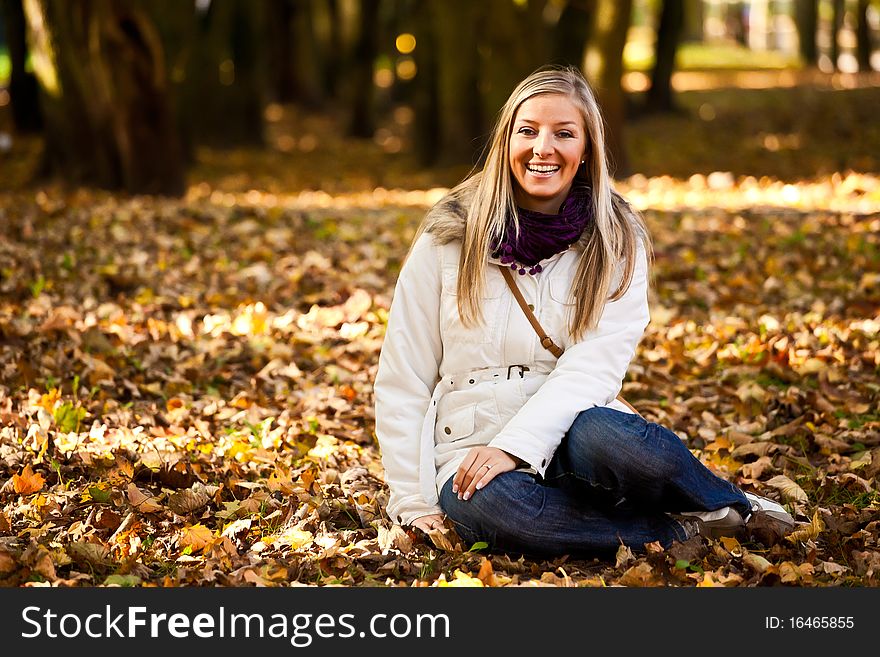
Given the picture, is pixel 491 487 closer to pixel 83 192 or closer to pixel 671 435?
pixel 671 435

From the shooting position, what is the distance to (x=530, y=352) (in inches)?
154

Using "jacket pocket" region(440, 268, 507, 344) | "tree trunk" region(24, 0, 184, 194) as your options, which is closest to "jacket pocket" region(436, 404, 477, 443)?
"jacket pocket" region(440, 268, 507, 344)

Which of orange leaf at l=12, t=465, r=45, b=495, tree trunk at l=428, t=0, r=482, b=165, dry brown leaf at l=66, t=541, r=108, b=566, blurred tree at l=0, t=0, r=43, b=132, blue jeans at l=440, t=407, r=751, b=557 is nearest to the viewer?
blue jeans at l=440, t=407, r=751, b=557

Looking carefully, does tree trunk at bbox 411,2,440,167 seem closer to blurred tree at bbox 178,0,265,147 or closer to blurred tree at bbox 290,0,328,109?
blurred tree at bbox 178,0,265,147

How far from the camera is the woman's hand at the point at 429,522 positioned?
397 cm

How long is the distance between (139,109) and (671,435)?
29.8 feet

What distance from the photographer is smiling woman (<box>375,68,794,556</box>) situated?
12.5 feet

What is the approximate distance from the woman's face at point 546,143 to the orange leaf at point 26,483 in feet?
7.07

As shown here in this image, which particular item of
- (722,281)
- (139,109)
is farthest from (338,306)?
(139,109)

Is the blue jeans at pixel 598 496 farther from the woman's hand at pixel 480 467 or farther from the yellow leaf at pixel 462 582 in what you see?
the yellow leaf at pixel 462 582

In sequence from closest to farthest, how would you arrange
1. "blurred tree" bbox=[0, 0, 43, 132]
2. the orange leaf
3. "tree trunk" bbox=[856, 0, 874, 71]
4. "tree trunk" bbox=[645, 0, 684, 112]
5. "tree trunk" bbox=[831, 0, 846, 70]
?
the orange leaf, "blurred tree" bbox=[0, 0, 43, 132], "tree trunk" bbox=[645, 0, 684, 112], "tree trunk" bbox=[856, 0, 874, 71], "tree trunk" bbox=[831, 0, 846, 70]

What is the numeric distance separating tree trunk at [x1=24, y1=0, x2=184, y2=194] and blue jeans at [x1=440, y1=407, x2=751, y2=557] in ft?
27.9

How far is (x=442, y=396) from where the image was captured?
3.99 metres

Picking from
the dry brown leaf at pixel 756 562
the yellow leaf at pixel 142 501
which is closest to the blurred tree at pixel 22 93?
the yellow leaf at pixel 142 501
